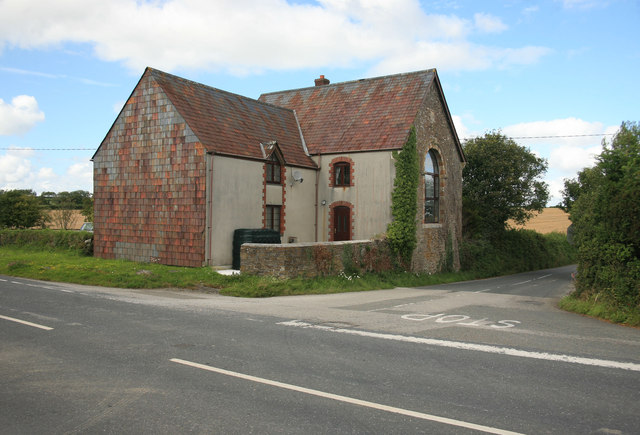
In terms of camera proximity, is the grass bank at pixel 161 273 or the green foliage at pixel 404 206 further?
the green foliage at pixel 404 206

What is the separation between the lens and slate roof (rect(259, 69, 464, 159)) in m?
24.9

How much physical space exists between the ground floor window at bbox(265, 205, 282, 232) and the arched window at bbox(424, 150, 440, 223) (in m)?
7.92

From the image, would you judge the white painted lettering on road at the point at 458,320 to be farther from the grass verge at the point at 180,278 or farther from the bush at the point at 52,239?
the bush at the point at 52,239

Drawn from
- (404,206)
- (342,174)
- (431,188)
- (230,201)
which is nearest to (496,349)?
(230,201)

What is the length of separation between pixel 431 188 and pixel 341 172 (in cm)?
517

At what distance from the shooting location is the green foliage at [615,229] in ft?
38.4

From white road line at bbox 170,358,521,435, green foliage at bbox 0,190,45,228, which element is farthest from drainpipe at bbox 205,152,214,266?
green foliage at bbox 0,190,45,228

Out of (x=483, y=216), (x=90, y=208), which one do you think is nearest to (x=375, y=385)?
(x=483, y=216)

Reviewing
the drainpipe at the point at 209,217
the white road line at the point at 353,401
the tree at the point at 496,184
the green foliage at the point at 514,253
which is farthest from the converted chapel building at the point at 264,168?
the white road line at the point at 353,401

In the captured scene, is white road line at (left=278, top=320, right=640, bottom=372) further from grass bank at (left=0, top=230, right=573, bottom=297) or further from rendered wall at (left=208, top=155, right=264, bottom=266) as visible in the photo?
rendered wall at (left=208, top=155, right=264, bottom=266)

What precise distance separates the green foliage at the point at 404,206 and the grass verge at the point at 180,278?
143 centimetres

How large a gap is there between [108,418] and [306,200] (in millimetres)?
20735

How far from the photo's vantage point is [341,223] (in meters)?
25.6

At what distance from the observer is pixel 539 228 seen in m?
63.0
